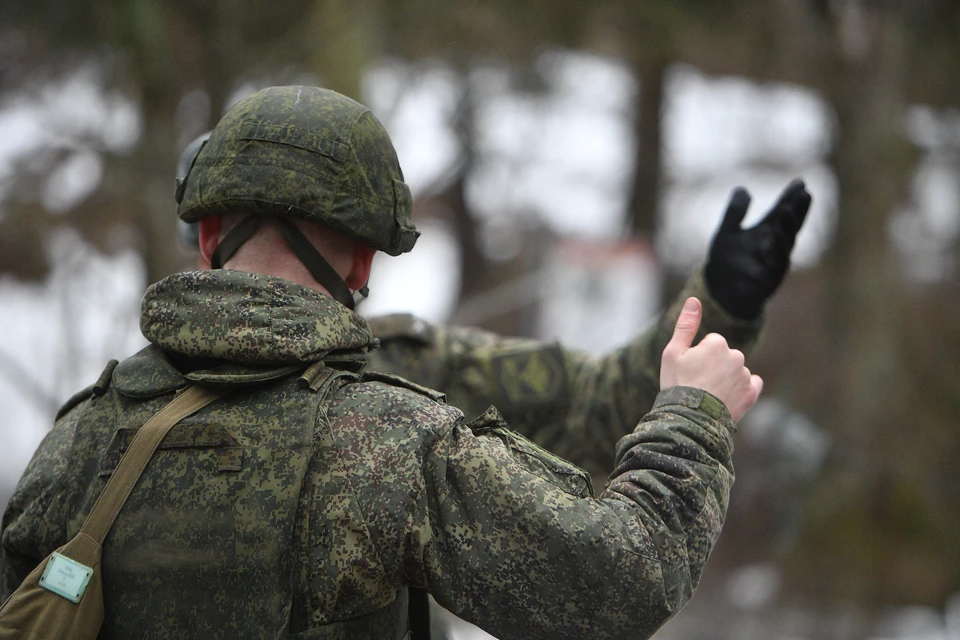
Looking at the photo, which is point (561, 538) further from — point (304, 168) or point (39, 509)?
point (39, 509)

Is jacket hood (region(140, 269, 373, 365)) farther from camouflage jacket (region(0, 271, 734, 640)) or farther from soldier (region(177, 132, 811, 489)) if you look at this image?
soldier (region(177, 132, 811, 489))

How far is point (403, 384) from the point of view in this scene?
6.18 feet

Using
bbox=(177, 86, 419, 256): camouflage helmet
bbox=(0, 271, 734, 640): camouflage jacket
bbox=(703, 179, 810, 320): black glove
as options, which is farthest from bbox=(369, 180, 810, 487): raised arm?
bbox=(177, 86, 419, 256): camouflage helmet

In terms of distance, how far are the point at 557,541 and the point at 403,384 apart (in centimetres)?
42

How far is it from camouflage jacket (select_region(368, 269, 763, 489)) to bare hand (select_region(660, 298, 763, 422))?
0.93 meters

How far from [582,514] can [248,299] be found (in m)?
0.69

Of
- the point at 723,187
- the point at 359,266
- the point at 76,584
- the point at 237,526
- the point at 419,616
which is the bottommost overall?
the point at 419,616

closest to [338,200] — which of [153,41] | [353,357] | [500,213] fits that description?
[353,357]

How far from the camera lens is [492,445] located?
177 cm

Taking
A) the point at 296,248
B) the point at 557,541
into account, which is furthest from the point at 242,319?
A: the point at 557,541

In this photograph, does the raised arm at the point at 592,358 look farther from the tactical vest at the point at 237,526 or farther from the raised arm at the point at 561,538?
the tactical vest at the point at 237,526

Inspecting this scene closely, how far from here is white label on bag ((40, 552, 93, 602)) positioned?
5.66ft

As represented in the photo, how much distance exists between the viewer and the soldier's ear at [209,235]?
2.03 metres

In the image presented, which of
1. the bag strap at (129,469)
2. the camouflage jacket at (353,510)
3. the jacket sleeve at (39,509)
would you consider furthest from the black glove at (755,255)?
the jacket sleeve at (39,509)
